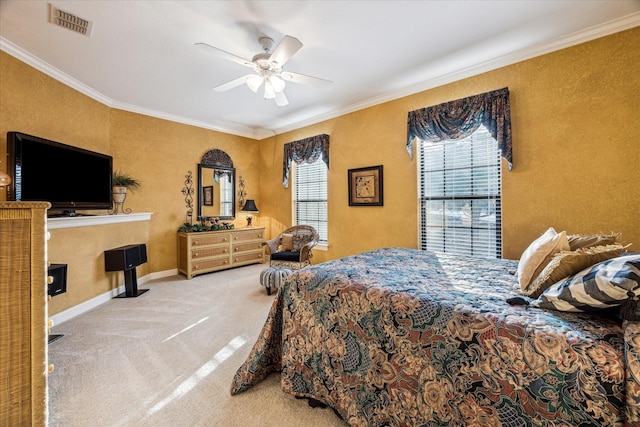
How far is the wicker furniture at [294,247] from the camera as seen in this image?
13.8ft

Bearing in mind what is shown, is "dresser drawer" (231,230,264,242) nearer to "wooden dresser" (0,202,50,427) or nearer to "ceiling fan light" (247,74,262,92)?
"ceiling fan light" (247,74,262,92)

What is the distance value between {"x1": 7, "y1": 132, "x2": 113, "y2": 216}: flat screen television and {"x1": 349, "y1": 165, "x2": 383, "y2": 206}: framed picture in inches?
137

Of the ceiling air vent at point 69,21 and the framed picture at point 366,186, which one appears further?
the framed picture at point 366,186

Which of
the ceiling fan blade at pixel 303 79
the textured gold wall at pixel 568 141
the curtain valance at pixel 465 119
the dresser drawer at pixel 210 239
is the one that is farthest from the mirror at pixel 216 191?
the curtain valance at pixel 465 119

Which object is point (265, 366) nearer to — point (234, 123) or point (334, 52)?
point (334, 52)

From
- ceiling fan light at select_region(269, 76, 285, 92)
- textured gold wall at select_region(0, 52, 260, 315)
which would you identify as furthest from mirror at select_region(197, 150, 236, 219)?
ceiling fan light at select_region(269, 76, 285, 92)

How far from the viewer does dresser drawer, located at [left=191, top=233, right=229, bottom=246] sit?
15.2 ft

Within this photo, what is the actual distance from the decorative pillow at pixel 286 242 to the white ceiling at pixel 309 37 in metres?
2.38

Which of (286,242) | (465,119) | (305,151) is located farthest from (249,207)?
(465,119)

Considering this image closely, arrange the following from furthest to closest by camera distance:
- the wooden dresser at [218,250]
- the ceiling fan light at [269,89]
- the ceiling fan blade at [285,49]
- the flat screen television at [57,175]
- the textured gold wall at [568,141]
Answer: the wooden dresser at [218,250] < the ceiling fan light at [269,89] < the flat screen television at [57,175] < the textured gold wall at [568,141] < the ceiling fan blade at [285,49]

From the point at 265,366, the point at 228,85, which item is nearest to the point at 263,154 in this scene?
the point at 228,85

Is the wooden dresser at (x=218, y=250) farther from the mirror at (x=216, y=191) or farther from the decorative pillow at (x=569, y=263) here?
the decorative pillow at (x=569, y=263)

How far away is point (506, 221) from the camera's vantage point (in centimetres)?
298

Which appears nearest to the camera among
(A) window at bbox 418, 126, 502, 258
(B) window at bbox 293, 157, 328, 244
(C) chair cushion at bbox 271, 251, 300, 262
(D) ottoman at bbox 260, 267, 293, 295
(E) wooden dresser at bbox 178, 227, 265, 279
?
(A) window at bbox 418, 126, 502, 258
